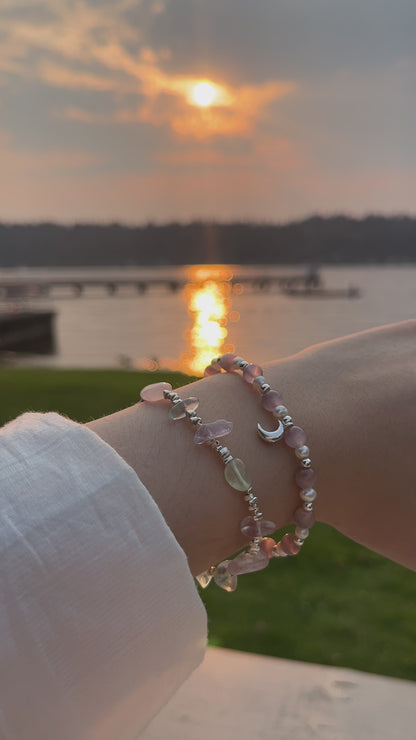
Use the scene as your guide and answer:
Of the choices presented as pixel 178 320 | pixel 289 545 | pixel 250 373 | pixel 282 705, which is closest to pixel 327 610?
pixel 282 705

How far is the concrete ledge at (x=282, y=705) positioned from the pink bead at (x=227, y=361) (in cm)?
76

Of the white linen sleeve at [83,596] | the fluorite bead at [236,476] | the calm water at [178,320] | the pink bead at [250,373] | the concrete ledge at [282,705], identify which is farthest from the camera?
the calm water at [178,320]

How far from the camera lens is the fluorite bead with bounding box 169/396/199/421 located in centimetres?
66

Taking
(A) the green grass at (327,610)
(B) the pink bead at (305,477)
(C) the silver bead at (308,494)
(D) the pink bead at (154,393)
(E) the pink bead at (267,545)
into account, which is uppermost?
(D) the pink bead at (154,393)

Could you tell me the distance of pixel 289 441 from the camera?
68 cm

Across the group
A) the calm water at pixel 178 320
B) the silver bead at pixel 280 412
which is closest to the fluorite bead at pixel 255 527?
the silver bead at pixel 280 412

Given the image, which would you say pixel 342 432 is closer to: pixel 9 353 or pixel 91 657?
pixel 91 657

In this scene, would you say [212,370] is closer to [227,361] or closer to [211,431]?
[227,361]

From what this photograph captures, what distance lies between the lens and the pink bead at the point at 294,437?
2.21 feet

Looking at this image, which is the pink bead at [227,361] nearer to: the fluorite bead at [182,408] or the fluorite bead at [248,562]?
the fluorite bead at [182,408]

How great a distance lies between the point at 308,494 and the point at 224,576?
0.14 metres

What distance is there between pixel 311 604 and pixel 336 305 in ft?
173

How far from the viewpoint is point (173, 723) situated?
3.74ft

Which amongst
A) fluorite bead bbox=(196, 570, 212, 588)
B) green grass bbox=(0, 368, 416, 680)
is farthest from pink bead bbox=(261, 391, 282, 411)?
green grass bbox=(0, 368, 416, 680)
